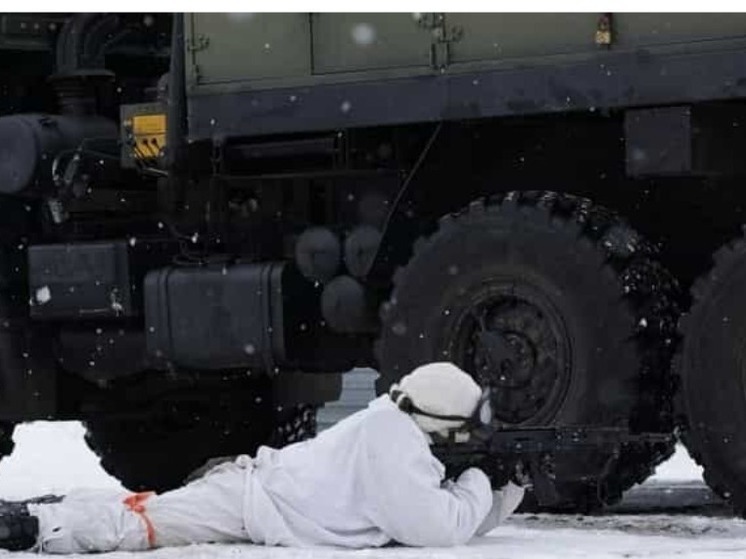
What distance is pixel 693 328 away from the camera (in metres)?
9.91

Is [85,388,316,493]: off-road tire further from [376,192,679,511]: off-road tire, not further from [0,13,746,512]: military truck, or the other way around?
[376,192,679,511]: off-road tire

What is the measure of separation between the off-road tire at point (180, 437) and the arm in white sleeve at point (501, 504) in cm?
477

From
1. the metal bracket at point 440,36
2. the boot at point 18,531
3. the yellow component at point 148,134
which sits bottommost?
the boot at point 18,531

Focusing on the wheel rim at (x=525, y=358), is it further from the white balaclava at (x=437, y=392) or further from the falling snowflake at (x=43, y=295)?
the falling snowflake at (x=43, y=295)

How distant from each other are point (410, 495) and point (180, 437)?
5441 millimetres

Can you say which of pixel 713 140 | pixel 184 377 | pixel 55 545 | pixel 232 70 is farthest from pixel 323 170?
pixel 55 545

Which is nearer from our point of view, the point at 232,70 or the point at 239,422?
the point at 232,70

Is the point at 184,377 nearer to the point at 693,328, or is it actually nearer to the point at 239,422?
the point at 239,422

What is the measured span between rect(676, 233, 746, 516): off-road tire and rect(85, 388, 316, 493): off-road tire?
4.03 metres

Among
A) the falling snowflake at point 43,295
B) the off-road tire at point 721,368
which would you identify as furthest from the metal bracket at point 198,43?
the off-road tire at point 721,368

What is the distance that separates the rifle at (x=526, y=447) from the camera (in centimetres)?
864

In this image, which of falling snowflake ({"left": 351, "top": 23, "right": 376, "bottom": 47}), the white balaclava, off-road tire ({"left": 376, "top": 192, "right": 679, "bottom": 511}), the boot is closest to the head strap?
the white balaclava

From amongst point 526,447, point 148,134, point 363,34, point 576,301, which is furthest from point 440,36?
point 526,447
